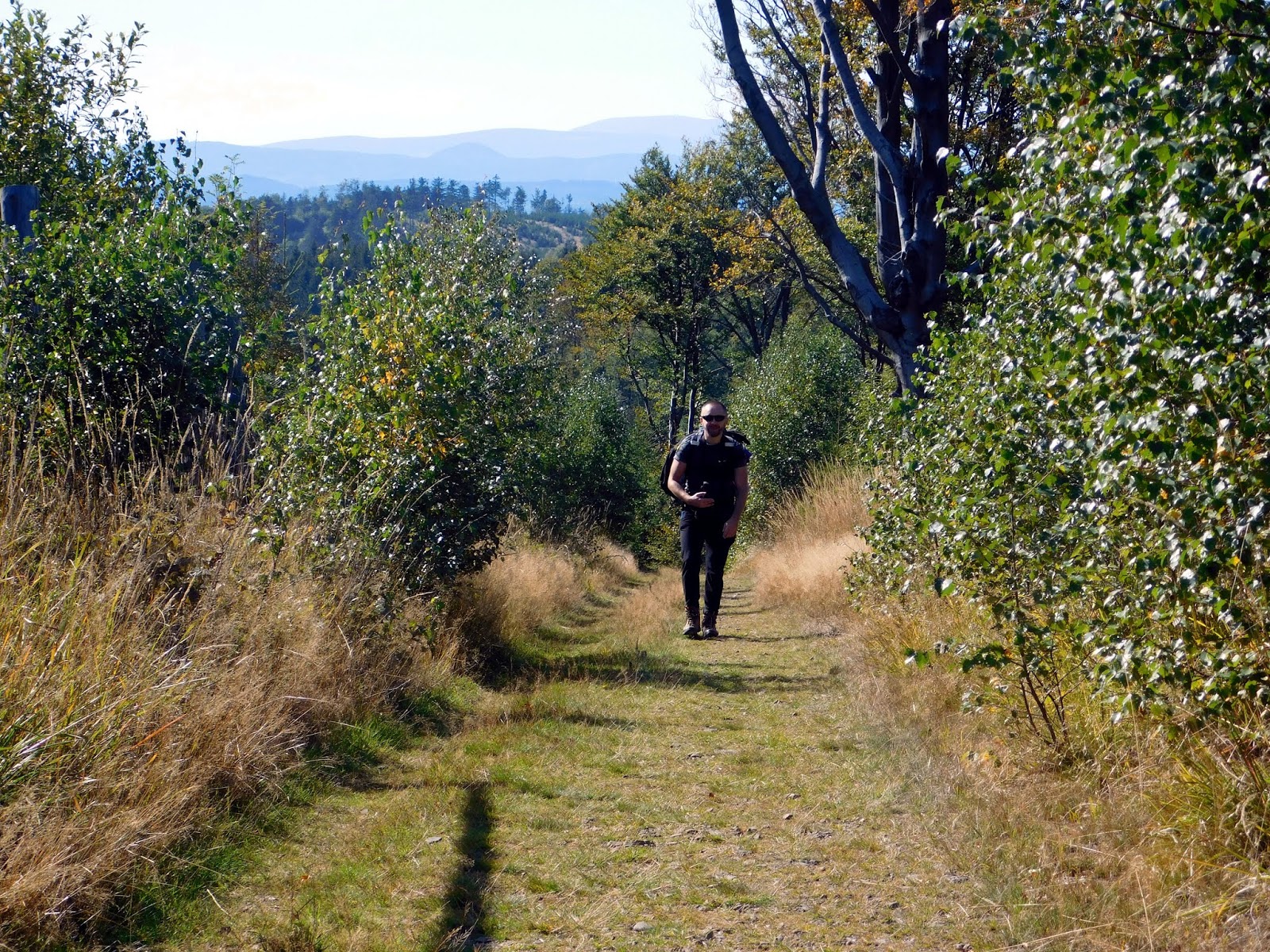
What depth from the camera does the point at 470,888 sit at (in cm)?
447

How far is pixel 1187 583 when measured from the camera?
3230 millimetres

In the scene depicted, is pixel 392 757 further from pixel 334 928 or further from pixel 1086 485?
pixel 1086 485

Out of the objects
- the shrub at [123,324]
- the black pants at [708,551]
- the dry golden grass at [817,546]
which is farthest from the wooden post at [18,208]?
the dry golden grass at [817,546]

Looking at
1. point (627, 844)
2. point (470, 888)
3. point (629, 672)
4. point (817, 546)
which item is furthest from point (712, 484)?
point (470, 888)

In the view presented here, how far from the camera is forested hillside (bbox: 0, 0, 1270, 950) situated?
10.7 feet

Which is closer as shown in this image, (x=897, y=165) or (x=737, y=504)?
(x=737, y=504)

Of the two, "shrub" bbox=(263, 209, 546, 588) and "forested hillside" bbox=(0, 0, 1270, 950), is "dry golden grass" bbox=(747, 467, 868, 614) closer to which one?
"forested hillside" bbox=(0, 0, 1270, 950)

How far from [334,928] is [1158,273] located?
3.41 meters

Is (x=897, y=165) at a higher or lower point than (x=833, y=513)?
higher

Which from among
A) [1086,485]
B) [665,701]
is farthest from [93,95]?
[1086,485]

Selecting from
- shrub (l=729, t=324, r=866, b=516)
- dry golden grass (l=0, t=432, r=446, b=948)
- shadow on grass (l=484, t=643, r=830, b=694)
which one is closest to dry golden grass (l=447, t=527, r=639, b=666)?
shadow on grass (l=484, t=643, r=830, b=694)

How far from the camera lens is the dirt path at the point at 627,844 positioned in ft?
13.3

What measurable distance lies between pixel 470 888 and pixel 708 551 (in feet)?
19.6

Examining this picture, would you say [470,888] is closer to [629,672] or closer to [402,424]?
[629,672]
